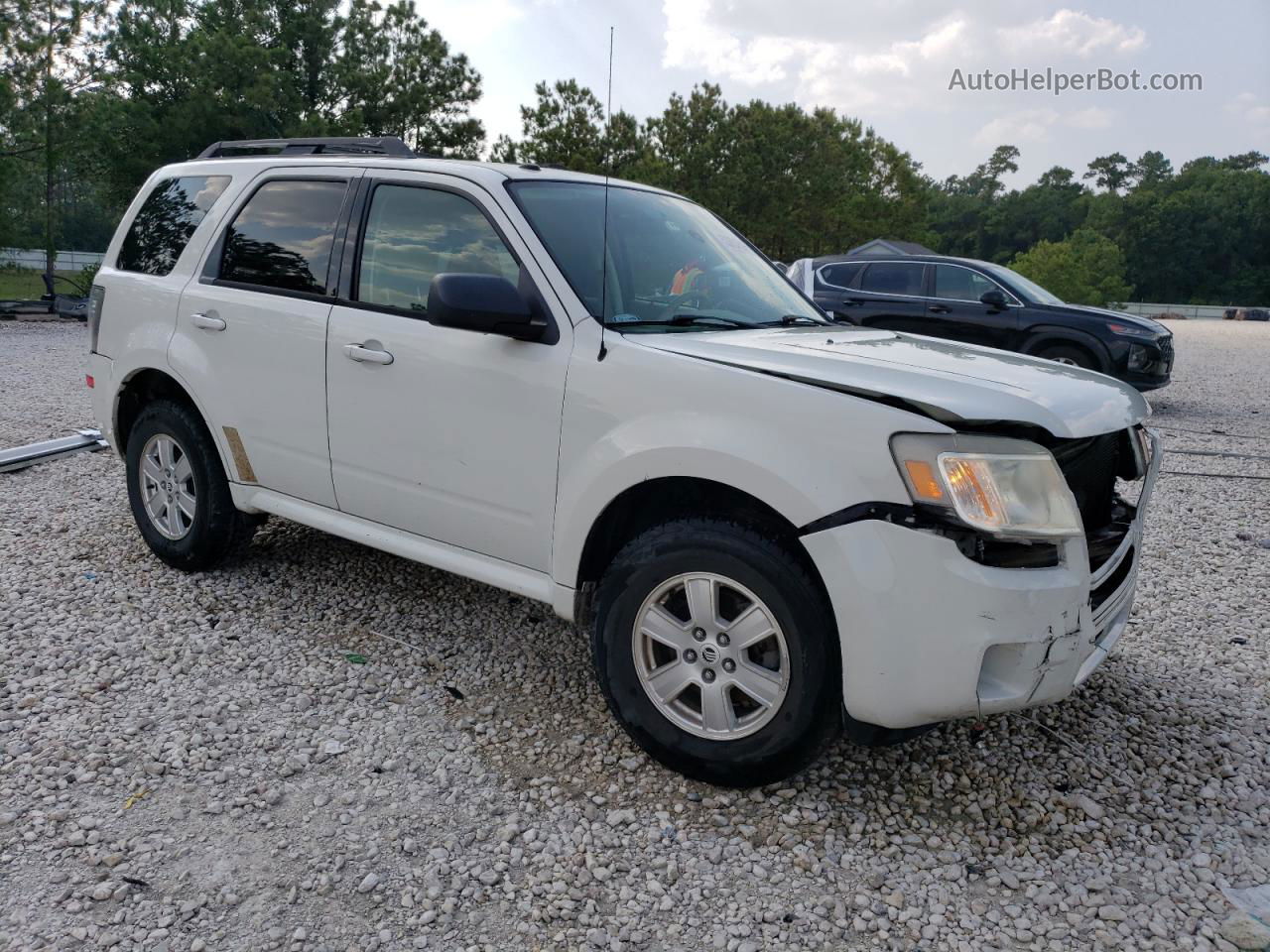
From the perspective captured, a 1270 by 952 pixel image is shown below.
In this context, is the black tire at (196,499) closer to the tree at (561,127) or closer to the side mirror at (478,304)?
the side mirror at (478,304)

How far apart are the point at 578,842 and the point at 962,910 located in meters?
1.05

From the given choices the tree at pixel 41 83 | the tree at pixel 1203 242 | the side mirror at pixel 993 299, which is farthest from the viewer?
the tree at pixel 1203 242

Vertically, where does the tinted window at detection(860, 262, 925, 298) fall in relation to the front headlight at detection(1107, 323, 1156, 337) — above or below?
above

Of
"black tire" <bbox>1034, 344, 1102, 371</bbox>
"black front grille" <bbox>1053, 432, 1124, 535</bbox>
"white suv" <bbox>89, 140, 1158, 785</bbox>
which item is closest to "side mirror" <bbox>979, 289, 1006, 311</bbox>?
"black tire" <bbox>1034, 344, 1102, 371</bbox>

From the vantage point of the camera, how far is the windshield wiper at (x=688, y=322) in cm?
331

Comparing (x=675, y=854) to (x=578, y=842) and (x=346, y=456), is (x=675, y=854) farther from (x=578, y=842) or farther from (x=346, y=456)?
(x=346, y=456)

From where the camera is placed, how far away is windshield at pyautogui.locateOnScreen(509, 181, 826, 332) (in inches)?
134

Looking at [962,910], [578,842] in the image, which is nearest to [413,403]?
[578,842]

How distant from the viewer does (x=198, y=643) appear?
4043mm

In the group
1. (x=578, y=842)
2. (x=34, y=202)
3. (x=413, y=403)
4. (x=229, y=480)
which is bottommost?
(x=578, y=842)

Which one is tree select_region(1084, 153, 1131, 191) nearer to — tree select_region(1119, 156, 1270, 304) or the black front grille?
tree select_region(1119, 156, 1270, 304)

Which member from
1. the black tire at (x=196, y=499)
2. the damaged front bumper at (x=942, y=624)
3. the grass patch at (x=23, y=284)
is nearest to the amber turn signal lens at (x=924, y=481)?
the damaged front bumper at (x=942, y=624)

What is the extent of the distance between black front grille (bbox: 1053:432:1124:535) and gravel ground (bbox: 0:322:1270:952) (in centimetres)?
85

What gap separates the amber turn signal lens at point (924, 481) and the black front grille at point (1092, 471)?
463 mm
